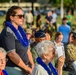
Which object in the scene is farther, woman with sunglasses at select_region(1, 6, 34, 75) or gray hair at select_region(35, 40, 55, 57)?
woman with sunglasses at select_region(1, 6, 34, 75)

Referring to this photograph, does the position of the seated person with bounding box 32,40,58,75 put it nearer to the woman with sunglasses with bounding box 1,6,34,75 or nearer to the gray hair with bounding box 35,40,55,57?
the gray hair with bounding box 35,40,55,57

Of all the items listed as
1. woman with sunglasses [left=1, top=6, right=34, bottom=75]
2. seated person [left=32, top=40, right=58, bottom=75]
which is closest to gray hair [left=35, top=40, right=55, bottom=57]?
seated person [left=32, top=40, right=58, bottom=75]

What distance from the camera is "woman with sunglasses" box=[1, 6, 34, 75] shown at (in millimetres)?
5004

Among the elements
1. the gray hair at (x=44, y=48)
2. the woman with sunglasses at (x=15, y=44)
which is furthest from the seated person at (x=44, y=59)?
the woman with sunglasses at (x=15, y=44)

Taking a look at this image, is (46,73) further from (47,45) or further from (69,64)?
(69,64)

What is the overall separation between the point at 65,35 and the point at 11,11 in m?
7.20

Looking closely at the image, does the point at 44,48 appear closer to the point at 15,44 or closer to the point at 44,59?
the point at 44,59

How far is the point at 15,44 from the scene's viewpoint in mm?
5098

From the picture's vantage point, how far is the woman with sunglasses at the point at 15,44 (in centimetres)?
500

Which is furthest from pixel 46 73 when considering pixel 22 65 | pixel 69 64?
pixel 69 64

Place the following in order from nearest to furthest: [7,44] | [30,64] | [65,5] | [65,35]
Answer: [7,44]
[30,64]
[65,35]
[65,5]

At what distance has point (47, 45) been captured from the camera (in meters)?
4.33

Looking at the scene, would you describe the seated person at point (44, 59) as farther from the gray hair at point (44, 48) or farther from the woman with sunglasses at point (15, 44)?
the woman with sunglasses at point (15, 44)

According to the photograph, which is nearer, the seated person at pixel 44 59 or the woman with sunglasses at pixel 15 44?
the seated person at pixel 44 59
